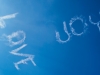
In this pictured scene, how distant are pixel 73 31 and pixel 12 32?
42 centimetres

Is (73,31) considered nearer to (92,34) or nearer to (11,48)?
(92,34)

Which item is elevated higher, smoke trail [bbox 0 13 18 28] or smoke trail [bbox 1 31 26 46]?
smoke trail [bbox 0 13 18 28]

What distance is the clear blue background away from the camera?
1126mm

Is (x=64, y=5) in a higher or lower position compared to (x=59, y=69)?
higher

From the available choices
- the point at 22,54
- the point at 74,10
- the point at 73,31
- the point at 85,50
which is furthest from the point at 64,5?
the point at 22,54

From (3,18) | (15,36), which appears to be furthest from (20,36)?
(3,18)

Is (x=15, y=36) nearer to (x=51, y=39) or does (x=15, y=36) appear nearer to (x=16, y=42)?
(x=16, y=42)

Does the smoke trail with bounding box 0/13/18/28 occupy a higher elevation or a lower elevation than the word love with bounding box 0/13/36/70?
higher

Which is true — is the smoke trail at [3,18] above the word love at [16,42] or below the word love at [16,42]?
above

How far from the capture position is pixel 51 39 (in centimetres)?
117

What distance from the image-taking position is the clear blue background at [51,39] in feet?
3.69

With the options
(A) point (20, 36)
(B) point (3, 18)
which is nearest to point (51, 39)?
(A) point (20, 36)

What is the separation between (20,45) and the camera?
1.19 metres

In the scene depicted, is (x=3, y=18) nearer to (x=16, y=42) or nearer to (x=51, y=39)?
(x=16, y=42)
